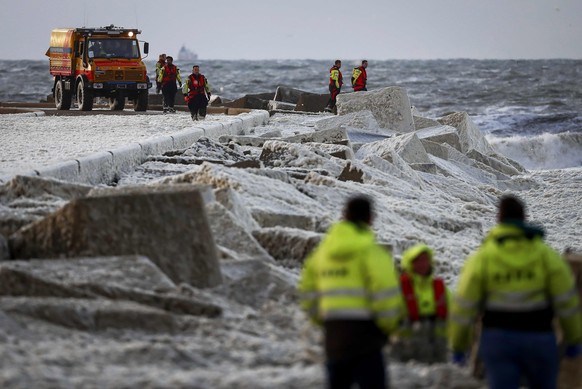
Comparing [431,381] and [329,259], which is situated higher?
[329,259]

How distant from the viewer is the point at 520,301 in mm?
4941

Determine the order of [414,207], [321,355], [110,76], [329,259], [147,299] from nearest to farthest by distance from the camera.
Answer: [329,259] < [321,355] < [147,299] < [414,207] < [110,76]

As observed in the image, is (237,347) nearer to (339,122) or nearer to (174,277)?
(174,277)

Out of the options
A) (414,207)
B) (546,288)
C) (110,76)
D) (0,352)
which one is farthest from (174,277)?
(110,76)

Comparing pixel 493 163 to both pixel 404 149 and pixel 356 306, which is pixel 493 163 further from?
pixel 356 306

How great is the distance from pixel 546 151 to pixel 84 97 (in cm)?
1102

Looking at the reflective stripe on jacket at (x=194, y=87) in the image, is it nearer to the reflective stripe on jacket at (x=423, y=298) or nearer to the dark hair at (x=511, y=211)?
the reflective stripe on jacket at (x=423, y=298)

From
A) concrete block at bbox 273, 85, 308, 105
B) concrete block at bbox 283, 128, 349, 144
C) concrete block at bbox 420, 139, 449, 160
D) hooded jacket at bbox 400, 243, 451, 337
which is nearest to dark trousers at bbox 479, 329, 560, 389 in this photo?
hooded jacket at bbox 400, 243, 451, 337

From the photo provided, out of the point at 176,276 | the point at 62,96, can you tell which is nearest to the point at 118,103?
the point at 62,96

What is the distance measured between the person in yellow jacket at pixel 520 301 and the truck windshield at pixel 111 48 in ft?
76.1

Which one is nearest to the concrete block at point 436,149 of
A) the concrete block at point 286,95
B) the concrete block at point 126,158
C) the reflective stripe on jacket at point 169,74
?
the concrete block at point 126,158

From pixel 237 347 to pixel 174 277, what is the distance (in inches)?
48.8

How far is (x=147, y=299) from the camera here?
676 centimetres

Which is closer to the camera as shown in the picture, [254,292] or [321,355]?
[321,355]
